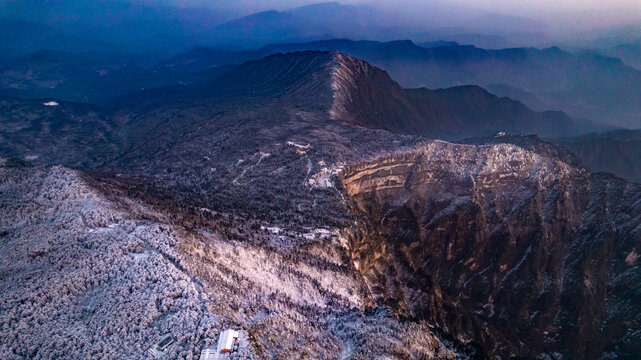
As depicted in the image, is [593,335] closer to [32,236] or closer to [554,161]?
[554,161]

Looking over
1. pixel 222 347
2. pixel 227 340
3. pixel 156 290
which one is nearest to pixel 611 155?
pixel 227 340

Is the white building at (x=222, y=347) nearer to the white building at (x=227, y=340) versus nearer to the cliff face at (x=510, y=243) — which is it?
the white building at (x=227, y=340)

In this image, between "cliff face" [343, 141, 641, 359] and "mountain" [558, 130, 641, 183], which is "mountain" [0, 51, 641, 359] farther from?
"mountain" [558, 130, 641, 183]

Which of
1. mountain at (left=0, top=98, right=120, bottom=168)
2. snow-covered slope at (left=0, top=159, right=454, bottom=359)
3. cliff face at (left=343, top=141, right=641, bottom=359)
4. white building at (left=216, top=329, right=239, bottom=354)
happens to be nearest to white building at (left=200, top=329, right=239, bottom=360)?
white building at (left=216, top=329, right=239, bottom=354)

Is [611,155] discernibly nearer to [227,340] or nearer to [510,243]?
[510,243]

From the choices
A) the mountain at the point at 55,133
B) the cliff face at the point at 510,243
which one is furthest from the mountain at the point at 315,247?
the mountain at the point at 55,133
